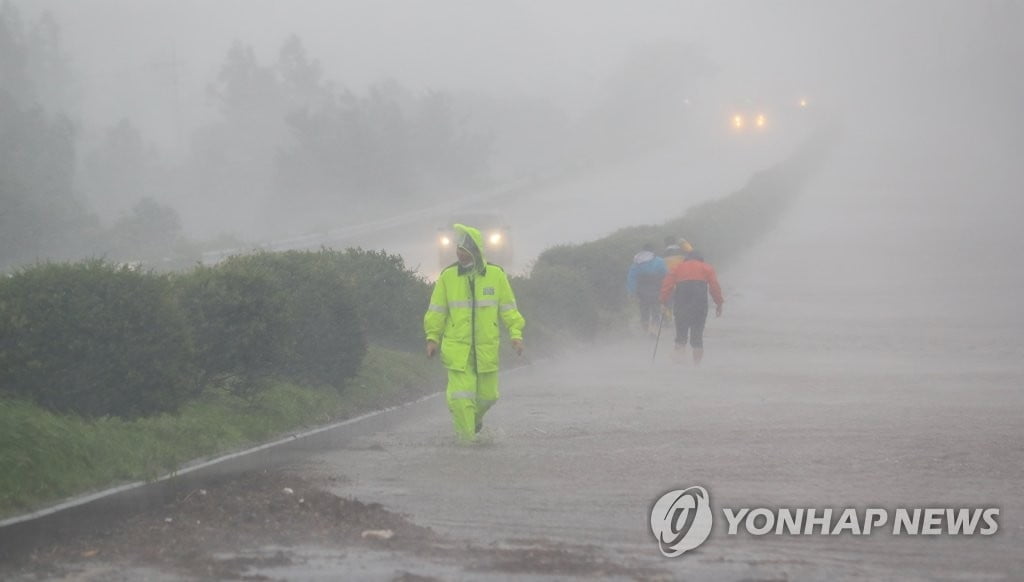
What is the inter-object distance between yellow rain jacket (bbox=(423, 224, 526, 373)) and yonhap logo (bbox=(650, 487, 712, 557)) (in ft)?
9.51

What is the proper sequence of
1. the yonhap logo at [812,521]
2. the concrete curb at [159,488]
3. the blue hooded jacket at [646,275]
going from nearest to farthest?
the concrete curb at [159,488]
the yonhap logo at [812,521]
the blue hooded jacket at [646,275]

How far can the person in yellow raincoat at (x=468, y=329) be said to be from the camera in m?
12.0

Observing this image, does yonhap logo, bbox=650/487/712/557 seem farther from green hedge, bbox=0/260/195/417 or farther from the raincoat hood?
green hedge, bbox=0/260/195/417

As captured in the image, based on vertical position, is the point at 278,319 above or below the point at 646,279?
below

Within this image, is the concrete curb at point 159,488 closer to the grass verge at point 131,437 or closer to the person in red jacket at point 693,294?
the grass verge at point 131,437

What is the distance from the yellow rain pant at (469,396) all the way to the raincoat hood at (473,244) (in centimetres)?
90

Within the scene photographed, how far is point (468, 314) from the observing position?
12.0m

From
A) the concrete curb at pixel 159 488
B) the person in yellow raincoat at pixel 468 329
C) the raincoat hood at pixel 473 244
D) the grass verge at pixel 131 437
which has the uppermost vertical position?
the raincoat hood at pixel 473 244

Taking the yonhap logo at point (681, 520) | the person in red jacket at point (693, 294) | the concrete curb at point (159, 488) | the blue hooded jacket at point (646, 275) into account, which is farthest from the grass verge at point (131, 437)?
the blue hooded jacket at point (646, 275)

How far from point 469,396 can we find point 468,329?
1.88ft

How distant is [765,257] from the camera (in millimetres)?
47938

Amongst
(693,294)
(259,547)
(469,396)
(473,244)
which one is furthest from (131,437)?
(693,294)

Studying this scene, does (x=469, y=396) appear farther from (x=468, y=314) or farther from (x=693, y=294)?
(x=693, y=294)

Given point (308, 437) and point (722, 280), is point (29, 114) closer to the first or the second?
point (722, 280)
